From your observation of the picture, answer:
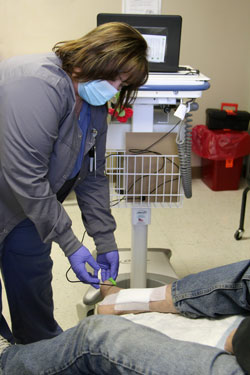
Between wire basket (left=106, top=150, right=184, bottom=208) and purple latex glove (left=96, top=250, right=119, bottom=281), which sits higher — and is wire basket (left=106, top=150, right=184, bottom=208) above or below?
above

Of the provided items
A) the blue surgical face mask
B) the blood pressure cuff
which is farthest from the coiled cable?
the blood pressure cuff

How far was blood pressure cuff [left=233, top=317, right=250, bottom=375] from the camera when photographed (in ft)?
3.14

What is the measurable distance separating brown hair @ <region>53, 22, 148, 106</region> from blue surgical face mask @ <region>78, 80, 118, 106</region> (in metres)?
0.02

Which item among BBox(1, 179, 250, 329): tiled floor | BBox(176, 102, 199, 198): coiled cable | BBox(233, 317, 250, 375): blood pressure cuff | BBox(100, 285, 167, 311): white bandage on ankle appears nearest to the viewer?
BBox(233, 317, 250, 375): blood pressure cuff

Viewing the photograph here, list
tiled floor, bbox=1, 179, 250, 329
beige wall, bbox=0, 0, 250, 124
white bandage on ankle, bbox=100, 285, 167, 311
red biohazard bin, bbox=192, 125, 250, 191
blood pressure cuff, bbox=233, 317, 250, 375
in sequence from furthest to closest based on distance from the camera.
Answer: red biohazard bin, bbox=192, 125, 250, 191 < beige wall, bbox=0, 0, 250, 124 < tiled floor, bbox=1, 179, 250, 329 < white bandage on ankle, bbox=100, 285, 167, 311 < blood pressure cuff, bbox=233, 317, 250, 375

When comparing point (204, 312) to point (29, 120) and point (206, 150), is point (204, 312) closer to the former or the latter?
point (29, 120)

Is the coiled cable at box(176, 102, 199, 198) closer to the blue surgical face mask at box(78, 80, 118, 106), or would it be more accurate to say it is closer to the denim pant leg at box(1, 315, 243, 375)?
the blue surgical face mask at box(78, 80, 118, 106)

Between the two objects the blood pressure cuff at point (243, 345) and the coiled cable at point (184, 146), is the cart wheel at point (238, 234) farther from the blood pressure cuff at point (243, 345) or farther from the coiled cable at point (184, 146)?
the blood pressure cuff at point (243, 345)

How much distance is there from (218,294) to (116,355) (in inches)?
15.1

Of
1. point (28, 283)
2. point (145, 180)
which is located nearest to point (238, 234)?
point (145, 180)

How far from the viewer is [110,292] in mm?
1399

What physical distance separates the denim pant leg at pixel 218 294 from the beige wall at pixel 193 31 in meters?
2.32

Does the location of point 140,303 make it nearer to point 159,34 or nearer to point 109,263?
point 109,263

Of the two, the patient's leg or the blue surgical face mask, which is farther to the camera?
the patient's leg
